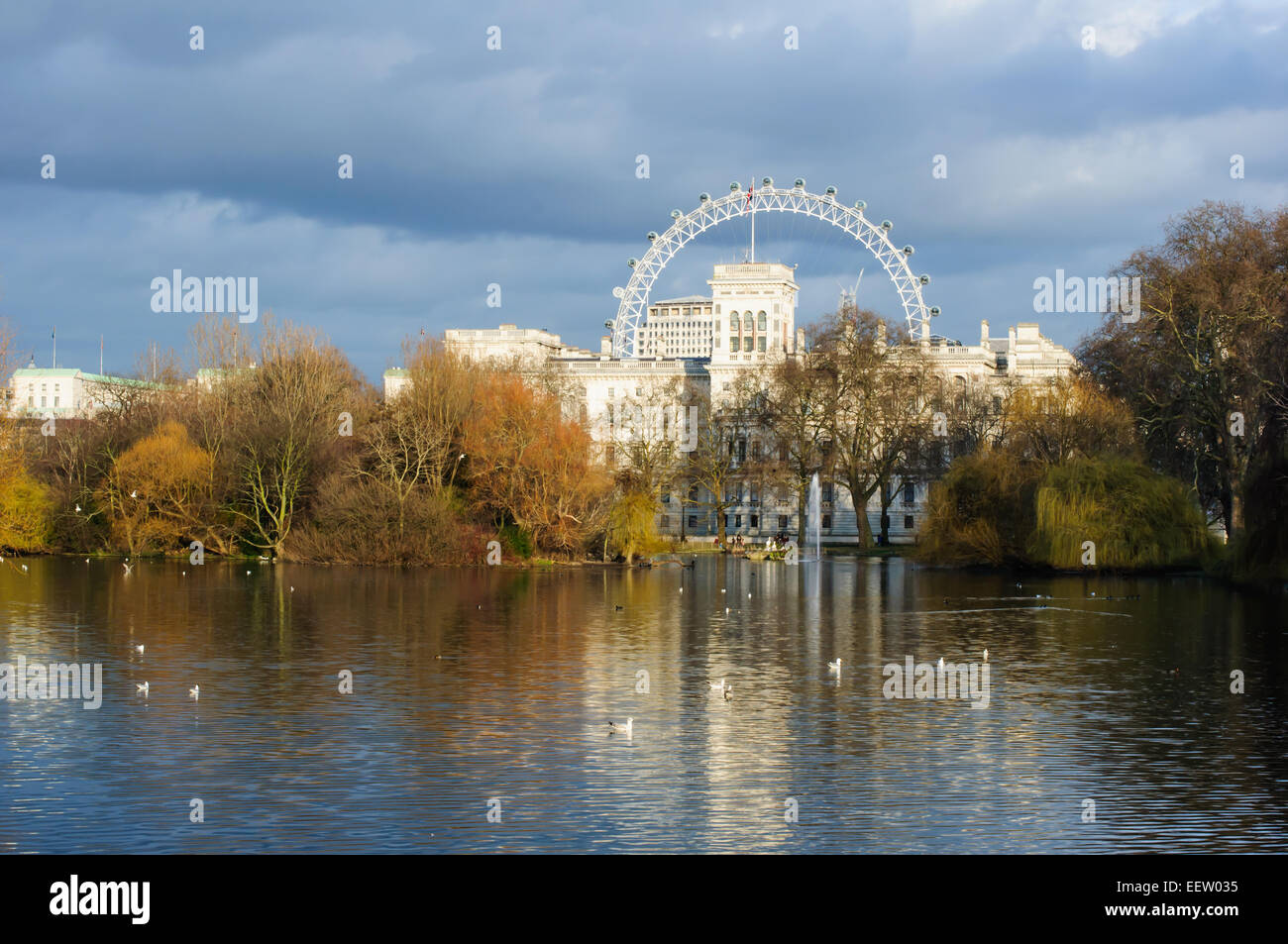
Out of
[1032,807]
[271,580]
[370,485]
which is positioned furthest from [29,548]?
[1032,807]

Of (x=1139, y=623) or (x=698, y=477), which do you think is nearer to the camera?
(x=1139, y=623)

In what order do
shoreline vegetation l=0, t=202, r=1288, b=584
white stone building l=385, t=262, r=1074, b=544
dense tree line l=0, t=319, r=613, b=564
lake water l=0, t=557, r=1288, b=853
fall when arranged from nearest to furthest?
lake water l=0, t=557, r=1288, b=853 → shoreline vegetation l=0, t=202, r=1288, b=584 → dense tree line l=0, t=319, r=613, b=564 → white stone building l=385, t=262, r=1074, b=544

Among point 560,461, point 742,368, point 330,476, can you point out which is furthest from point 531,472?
point 742,368

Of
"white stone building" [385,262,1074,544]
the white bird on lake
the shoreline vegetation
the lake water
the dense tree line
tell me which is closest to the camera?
A: the lake water

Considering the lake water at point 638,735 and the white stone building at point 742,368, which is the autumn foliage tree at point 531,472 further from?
the white stone building at point 742,368

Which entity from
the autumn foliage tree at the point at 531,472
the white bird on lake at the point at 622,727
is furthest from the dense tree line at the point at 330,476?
the white bird on lake at the point at 622,727

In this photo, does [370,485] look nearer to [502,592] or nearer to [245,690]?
[502,592]

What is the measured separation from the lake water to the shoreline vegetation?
69.4ft

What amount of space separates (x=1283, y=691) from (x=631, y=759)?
14161mm

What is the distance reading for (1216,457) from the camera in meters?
65.9

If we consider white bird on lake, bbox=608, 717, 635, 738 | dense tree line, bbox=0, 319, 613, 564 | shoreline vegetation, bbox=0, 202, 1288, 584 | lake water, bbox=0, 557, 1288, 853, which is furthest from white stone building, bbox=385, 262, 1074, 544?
white bird on lake, bbox=608, 717, 635, 738

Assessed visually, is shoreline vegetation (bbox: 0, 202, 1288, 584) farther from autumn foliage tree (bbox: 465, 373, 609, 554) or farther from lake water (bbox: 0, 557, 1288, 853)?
lake water (bbox: 0, 557, 1288, 853)

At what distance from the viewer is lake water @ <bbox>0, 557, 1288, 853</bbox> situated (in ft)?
57.5

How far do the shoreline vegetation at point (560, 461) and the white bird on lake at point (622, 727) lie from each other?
35461 millimetres
